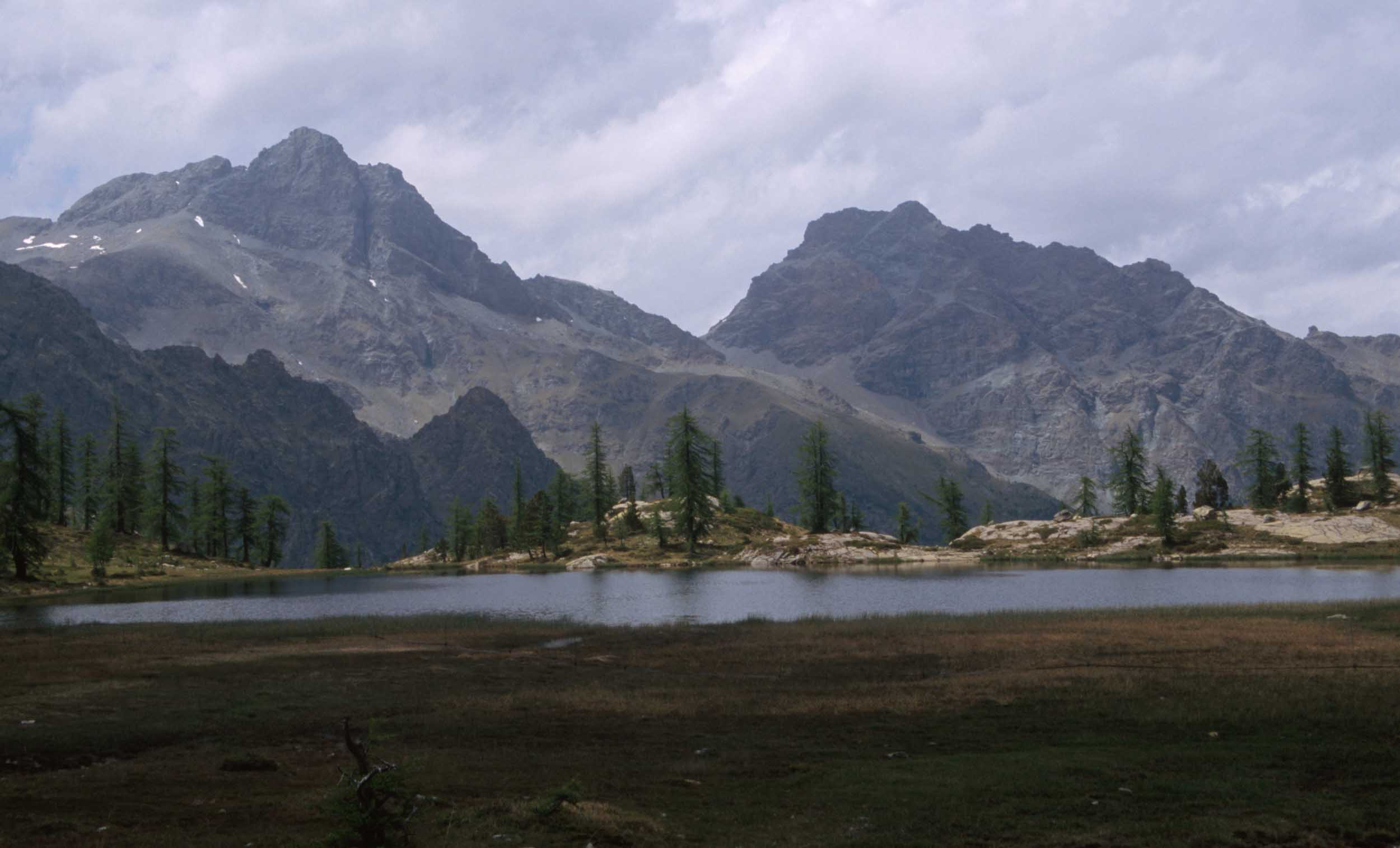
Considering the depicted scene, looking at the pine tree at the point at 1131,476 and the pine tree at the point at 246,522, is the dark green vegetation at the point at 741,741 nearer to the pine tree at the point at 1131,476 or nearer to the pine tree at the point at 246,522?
the pine tree at the point at 246,522

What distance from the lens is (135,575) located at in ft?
339

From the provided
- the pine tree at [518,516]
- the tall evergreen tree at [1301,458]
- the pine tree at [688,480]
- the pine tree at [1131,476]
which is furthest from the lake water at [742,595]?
the tall evergreen tree at [1301,458]

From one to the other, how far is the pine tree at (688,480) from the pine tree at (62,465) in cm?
8582

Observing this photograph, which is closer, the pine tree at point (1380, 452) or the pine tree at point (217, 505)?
the pine tree at point (1380, 452)

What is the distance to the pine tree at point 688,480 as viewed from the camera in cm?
14062

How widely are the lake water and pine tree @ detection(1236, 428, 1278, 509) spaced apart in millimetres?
71792

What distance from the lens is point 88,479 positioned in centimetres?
15200

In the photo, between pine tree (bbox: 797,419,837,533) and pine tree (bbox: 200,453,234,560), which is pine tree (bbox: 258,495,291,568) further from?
pine tree (bbox: 797,419,837,533)

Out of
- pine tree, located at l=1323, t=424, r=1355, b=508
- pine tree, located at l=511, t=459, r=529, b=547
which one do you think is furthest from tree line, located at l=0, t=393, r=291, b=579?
pine tree, located at l=1323, t=424, r=1355, b=508

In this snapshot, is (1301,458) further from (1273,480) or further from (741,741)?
(741,741)

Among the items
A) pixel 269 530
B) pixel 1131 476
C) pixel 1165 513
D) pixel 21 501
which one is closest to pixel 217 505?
pixel 269 530

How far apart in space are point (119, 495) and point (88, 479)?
30.5 metres

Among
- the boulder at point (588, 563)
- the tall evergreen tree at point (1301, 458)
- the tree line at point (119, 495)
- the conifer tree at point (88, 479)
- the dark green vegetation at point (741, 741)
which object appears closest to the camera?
the dark green vegetation at point (741, 741)

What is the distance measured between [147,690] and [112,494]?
4512 inches
